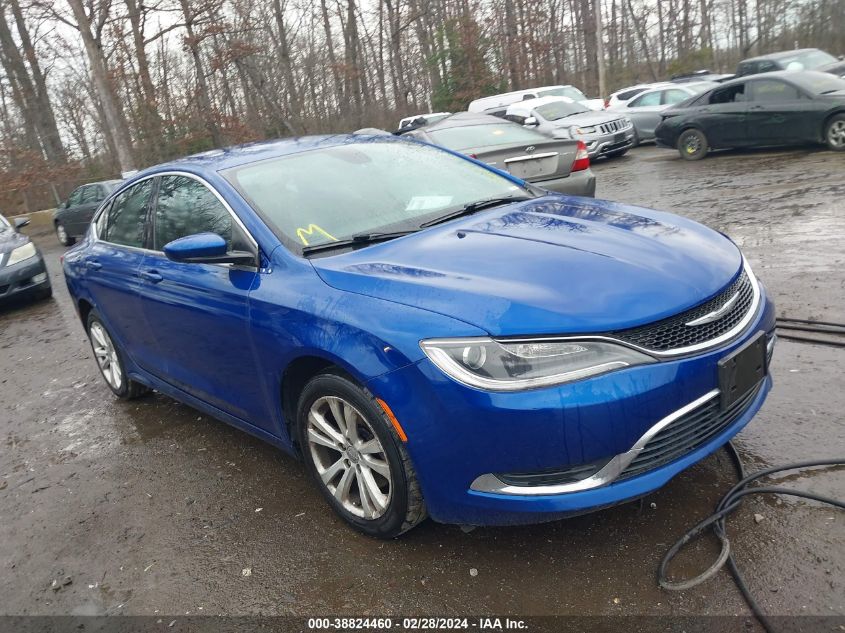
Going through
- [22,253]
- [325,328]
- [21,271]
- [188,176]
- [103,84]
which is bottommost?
[21,271]

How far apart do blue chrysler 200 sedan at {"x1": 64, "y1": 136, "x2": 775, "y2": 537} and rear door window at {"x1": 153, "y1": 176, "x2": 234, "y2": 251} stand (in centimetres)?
2

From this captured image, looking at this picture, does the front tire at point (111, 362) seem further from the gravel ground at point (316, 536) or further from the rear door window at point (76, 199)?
the rear door window at point (76, 199)

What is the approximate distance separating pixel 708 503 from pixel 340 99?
111 feet

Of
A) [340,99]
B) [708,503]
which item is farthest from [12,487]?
[340,99]

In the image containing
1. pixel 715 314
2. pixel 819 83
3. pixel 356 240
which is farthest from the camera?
pixel 819 83

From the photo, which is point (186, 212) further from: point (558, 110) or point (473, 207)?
point (558, 110)

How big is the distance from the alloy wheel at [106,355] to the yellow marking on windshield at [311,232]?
8.46 ft

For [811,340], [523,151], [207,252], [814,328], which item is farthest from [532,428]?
[523,151]

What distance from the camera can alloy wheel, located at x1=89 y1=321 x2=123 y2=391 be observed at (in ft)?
17.7

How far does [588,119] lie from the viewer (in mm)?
A: 15969

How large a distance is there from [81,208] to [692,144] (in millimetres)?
14500

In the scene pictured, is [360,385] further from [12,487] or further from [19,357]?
[19,357]

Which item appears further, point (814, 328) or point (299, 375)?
point (814, 328)

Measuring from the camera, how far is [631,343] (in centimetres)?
253
